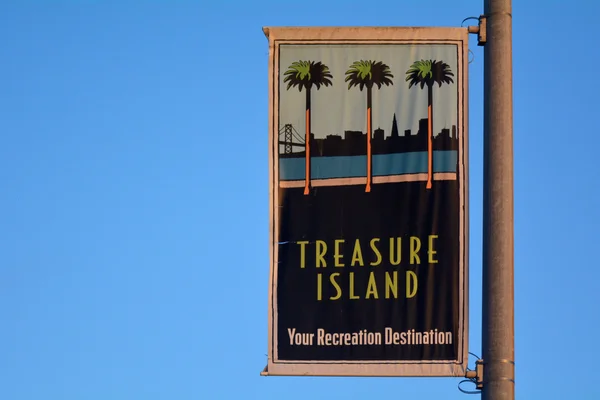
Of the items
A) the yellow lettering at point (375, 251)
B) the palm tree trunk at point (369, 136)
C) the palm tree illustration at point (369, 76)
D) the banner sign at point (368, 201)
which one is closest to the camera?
the banner sign at point (368, 201)

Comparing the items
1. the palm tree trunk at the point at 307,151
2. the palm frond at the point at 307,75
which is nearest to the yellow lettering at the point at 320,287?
the palm tree trunk at the point at 307,151

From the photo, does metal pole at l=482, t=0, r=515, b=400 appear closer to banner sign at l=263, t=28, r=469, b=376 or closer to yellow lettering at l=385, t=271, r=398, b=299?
banner sign at l=263, t=28, r=469, b=376

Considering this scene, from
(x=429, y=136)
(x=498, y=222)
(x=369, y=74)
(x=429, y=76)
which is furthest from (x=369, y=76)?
(x=498, y=222)

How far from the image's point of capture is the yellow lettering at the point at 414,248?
23.8 ft

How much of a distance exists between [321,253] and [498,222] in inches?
49.9

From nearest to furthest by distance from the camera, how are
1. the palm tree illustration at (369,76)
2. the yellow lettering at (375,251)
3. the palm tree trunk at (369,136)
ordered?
the yellow lettering at (375,251), the palm tree trunk at (369,136), the palm tree illustration at (369,76)

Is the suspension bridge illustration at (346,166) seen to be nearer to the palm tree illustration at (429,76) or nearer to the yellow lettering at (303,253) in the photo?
the palm tree illustration at (429,76)

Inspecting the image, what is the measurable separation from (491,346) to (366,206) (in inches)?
52.9

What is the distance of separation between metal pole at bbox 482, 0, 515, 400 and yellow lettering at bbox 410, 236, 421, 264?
529 millimetres

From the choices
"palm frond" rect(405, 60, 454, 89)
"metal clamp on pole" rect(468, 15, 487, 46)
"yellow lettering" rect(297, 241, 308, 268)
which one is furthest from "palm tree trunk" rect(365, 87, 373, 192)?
"metal clamp on pole" rect(468, 15, 487, 46)

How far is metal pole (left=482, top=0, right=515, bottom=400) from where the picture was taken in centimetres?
673

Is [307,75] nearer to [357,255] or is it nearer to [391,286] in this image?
[357,255]

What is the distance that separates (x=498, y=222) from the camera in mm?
6852

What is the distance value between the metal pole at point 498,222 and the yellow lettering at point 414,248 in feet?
1.74
